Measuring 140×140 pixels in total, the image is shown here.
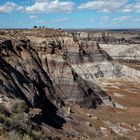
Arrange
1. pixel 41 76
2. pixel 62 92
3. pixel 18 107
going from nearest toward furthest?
pixel 18 107 < pixel 41 76 < pixel 62 92

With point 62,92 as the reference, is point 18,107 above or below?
above

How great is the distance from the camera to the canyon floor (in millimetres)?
32819

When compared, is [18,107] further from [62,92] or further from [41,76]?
[62,92]

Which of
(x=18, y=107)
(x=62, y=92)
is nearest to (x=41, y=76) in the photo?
(x=62, y=92)

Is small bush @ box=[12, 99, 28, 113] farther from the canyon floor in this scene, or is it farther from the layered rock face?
the layered rock face

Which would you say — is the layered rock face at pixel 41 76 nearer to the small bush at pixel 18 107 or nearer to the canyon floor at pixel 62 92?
the canyon floor at pixel 62 92

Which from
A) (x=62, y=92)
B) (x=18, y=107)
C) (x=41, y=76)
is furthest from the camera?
(x=62, y=92)

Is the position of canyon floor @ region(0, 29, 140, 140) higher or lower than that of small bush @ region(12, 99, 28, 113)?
lower

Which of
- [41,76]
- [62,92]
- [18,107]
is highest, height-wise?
[18,107]

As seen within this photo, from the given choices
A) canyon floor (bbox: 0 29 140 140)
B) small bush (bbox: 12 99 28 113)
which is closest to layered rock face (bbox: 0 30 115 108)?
canyon floor (bbox: 0 29 140 140)

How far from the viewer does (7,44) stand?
50188 mm

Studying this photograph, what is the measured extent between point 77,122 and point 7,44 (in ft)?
47.3

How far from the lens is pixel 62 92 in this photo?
51500mm

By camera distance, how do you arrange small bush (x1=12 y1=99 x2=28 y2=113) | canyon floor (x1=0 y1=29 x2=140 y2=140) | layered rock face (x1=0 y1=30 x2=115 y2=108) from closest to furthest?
small bush (x1=12 y1=99 x2=28 y2=113)
canyon floor (x1=0 y1=29 x2=140 y2=140)
layered rock face (x1=0 y1=30 x2=115 y2=108)
